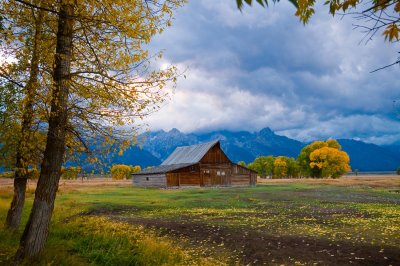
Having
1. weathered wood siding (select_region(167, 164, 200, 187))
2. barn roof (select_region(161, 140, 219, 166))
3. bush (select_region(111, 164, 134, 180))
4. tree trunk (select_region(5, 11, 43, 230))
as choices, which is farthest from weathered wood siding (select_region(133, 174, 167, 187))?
bush (select_region(111, 164, 134, 180))

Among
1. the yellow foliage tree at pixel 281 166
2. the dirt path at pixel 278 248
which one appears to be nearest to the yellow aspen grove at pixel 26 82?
the dirt path at pixel 278 248

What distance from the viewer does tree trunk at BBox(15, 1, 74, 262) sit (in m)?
8.05

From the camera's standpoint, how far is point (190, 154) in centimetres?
6512

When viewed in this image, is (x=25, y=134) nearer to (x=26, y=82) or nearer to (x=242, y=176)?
(x=26, y=82)

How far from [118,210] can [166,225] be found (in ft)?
29.9

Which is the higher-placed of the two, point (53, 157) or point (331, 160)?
point (331, 160)

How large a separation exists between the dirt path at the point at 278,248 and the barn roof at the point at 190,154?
44.5 m

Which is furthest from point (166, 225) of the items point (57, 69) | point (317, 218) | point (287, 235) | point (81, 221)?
point (57, 69)

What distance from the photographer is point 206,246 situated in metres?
12.8

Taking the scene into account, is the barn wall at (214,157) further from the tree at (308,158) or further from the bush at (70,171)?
the bush at (70,171)

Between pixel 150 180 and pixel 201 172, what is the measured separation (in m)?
10.9

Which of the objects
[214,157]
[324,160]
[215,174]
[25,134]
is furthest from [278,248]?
[324,160]

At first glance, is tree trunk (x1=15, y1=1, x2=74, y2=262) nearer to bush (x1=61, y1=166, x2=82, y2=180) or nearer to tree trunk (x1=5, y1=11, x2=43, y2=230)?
tree trunk (x1=5, y1=11, x2=43, y2=230)

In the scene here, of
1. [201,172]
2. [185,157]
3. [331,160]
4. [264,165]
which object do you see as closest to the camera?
[201,172]
